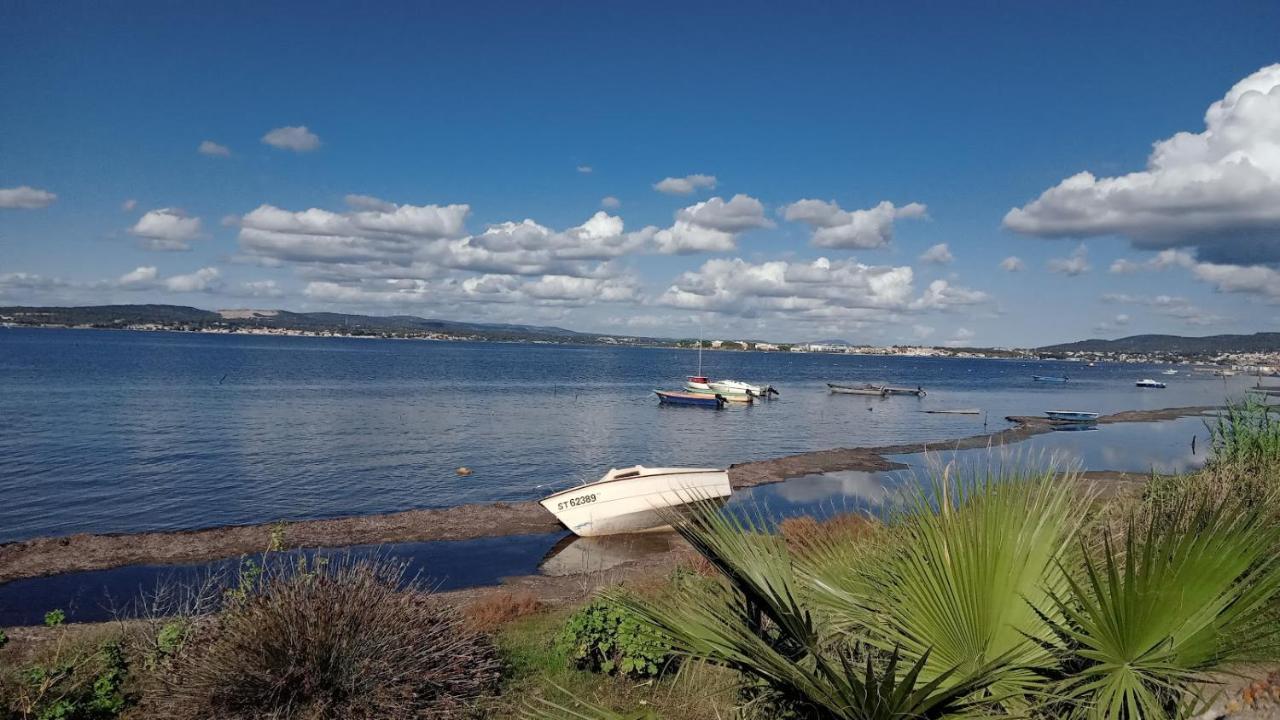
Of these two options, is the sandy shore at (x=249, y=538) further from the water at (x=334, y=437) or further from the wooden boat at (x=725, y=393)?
the wooden boat at (x=725, y=393)

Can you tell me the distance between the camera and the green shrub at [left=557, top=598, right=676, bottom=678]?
8469mm

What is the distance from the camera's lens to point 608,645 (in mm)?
8766

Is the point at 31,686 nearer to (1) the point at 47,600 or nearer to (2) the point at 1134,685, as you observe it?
(2) the point at 1134,685

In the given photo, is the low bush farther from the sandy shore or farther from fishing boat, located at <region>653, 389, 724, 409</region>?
fishing boat, located at <region>653, 389, 724, 409</region>

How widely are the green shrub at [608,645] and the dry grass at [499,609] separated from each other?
3.04m

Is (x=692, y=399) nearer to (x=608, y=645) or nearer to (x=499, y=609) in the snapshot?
(x=499, y=609)

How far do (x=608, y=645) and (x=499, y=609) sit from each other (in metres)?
5.38

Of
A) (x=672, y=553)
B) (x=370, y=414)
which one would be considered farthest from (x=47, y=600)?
(x=370, y=414)

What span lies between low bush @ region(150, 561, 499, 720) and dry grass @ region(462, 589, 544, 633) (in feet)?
13.8

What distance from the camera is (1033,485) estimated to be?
4.11m


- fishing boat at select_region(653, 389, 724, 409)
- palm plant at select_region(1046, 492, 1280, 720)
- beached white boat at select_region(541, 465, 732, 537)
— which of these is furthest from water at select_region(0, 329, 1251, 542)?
palm plant at select_region(1046, 492, 1280, 720)

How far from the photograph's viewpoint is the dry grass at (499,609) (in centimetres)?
1236

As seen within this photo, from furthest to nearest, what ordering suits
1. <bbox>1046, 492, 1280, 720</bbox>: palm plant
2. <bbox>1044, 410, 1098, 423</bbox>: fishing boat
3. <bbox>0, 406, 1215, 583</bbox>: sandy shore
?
1. <bbox>1044, 410, 1098, 423</bbox>: fishing boat
2. <bbox>0, 406, 1215, 583</bbox>: sandy shore
3. <bbox>1046, 492, 1280, 720</bbox>: palm plant

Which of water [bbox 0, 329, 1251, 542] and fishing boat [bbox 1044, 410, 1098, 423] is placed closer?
water [bbox 0, 329, 1251, 542]
